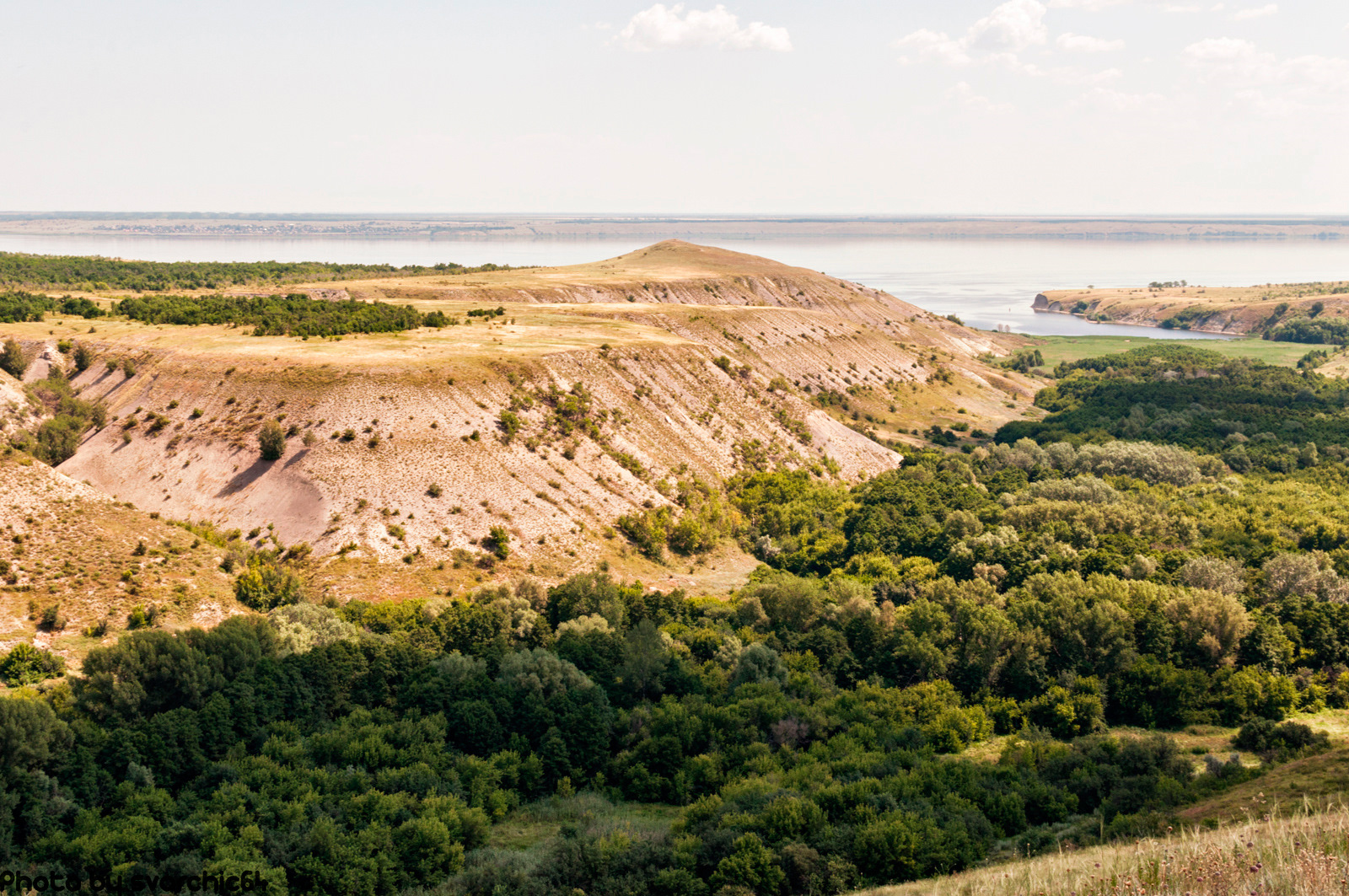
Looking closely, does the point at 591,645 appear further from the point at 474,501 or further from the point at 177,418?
the point at 177,418

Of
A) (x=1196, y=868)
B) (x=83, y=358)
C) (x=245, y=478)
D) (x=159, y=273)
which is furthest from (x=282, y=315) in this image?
(x=1196, y=868)

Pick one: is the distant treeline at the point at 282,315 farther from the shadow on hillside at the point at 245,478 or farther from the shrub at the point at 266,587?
the shrub at the point at 266,587

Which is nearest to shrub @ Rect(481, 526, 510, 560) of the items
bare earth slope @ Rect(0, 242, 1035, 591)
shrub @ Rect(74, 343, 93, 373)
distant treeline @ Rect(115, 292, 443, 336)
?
bare earth slope @ Rect(0, 242, 1035, 591)

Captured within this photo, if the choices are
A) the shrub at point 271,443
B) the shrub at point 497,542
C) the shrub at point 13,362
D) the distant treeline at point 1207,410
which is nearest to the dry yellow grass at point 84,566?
the shrub at point 271,443

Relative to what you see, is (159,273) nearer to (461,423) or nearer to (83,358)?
(83,358)

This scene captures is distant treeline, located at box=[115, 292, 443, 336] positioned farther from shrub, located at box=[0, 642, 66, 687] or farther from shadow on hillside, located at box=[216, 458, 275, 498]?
shrub, located at box=[0, 642, 66, 687]

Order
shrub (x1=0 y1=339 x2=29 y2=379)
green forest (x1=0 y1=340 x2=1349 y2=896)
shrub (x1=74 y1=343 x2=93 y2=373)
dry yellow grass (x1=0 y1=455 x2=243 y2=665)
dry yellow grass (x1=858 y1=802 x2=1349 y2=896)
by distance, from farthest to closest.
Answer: shrub (x1=74 y1=343 x2=93 y2=373) < shrub (x1=0 y1=339 x2=29 y2=379) < dry yellow grass (x1=0 y1=455 x2=243 y2=665) < green forest (x1=0 y1=340 x2=1349 y2=896) < dry yellow grass (x1=858 y1=802 x2=1349 y2=896)

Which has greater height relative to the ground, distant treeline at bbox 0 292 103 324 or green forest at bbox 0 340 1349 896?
distant treeline at bbox 0 292 103 324
